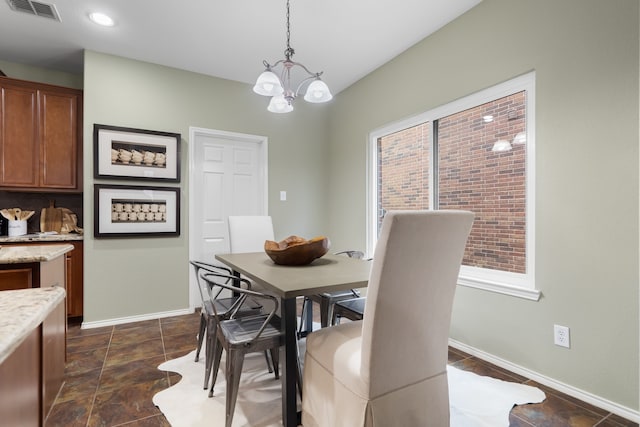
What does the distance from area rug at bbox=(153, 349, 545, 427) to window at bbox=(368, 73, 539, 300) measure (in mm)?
613

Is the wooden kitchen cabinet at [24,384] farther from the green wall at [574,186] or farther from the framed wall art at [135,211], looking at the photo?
the green wall at [574,186]

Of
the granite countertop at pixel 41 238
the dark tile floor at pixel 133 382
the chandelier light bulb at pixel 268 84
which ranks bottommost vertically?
the dark tile floor at pixel 133 382

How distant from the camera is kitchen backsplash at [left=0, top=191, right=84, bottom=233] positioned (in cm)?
331

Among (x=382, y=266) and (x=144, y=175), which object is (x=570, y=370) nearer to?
(x=382, y=266)

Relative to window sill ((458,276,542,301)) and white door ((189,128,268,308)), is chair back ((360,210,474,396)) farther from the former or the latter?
white door ((189,128,268,308))

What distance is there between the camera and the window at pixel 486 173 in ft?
7.20

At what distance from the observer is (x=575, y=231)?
188 cm

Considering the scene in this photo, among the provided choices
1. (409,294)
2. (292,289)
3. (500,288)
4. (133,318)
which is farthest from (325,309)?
(133,318)

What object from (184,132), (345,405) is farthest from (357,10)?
(345,405)

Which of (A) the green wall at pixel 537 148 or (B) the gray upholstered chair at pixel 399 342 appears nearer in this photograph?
(B) the gray upholstered chair at pixel 399 342

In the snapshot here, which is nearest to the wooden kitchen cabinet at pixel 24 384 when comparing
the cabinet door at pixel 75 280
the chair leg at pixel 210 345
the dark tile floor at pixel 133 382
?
the dark tile floor at pixel 133 382

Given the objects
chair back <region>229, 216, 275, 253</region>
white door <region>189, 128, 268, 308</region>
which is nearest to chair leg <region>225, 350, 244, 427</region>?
chair back <region>229, 216, 275, 253</region>

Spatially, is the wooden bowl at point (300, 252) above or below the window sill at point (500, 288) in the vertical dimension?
above

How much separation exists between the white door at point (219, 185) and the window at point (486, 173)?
179 cm
